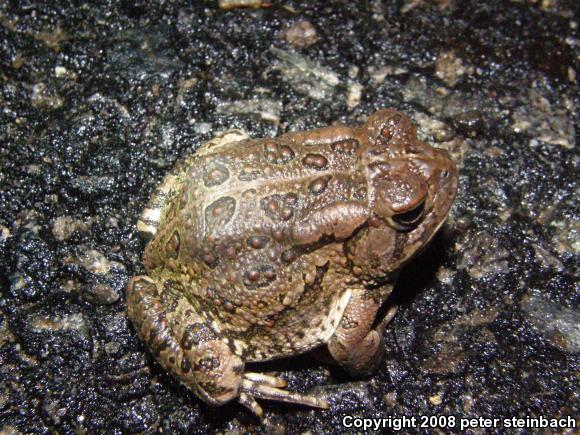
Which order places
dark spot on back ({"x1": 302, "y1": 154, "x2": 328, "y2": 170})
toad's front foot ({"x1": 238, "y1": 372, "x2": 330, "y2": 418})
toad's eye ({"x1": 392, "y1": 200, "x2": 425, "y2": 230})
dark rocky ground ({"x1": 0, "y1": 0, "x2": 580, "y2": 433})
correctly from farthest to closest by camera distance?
dark rocky ground ({"x1": 0, "y1": 0, "x2": 580, "y2": 433})
toad's front foot ({"x1": 238, "y1": 372, "x2": 330, "y2": 418})
dark spot on back ({"x1": 302, "y1": 154, "x2": 328, "y2": 170})
toad's eye ({"x1": 392, "y1": 200, "x2": 425, "y2": 230})

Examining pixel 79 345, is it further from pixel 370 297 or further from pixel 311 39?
pixel 311 39

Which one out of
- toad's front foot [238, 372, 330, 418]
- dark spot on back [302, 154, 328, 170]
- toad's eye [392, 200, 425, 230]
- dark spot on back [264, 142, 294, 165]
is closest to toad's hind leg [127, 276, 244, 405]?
toad's front foot [238, 372, 330, 418]

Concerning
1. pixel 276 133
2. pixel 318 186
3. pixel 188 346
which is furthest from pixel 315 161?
pixel 188 346

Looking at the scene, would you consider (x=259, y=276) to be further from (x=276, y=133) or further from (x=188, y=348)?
(x=276, y=133)

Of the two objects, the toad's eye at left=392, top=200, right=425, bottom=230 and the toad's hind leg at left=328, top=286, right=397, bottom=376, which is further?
the toad's hind leg at left=328, top=286, right=397, bottom=376

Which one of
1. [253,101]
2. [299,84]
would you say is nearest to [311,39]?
[299,84]

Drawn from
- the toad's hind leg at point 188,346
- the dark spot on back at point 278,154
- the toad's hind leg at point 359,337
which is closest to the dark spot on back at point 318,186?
the dark spot on back at point 278,154

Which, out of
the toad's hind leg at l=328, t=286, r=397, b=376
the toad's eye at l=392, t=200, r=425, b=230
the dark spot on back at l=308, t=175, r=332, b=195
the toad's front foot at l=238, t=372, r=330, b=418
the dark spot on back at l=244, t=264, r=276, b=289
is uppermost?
the dark spot on back at l=308, t=175, r=332, b=195

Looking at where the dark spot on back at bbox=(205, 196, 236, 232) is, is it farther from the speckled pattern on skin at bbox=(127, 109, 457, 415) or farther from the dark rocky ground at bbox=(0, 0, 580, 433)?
the dark rocky ground at bbox=(0, 0, 580, 433)
